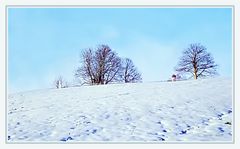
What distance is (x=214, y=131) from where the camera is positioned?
401cm

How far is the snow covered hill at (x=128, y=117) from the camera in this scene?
395 centimetres

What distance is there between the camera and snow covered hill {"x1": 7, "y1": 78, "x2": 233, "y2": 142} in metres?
3.95

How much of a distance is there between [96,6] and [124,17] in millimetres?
606

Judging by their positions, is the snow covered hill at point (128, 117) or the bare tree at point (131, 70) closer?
the snow covered hill at point (128, 117)

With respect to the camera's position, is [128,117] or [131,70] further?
[131,70]

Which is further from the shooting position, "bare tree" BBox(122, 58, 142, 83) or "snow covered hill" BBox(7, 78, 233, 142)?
"bare tree" BBox(122, 58, 142, 83)

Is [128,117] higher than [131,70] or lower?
lower

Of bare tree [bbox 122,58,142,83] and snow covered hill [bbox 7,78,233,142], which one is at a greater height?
bare tree [bbox 122,58,142,83]

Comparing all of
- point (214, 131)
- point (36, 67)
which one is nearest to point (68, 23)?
point (36, 67)

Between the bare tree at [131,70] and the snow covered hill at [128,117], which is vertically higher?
the bare tree at [131,70]

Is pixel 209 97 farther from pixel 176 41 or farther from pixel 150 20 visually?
pixel 150 20

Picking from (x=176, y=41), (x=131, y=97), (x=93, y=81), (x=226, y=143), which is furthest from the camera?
(x=93, y=81)

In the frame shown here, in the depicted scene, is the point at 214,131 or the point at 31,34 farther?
the point at 31,34

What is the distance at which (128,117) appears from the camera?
4688 millimetres
